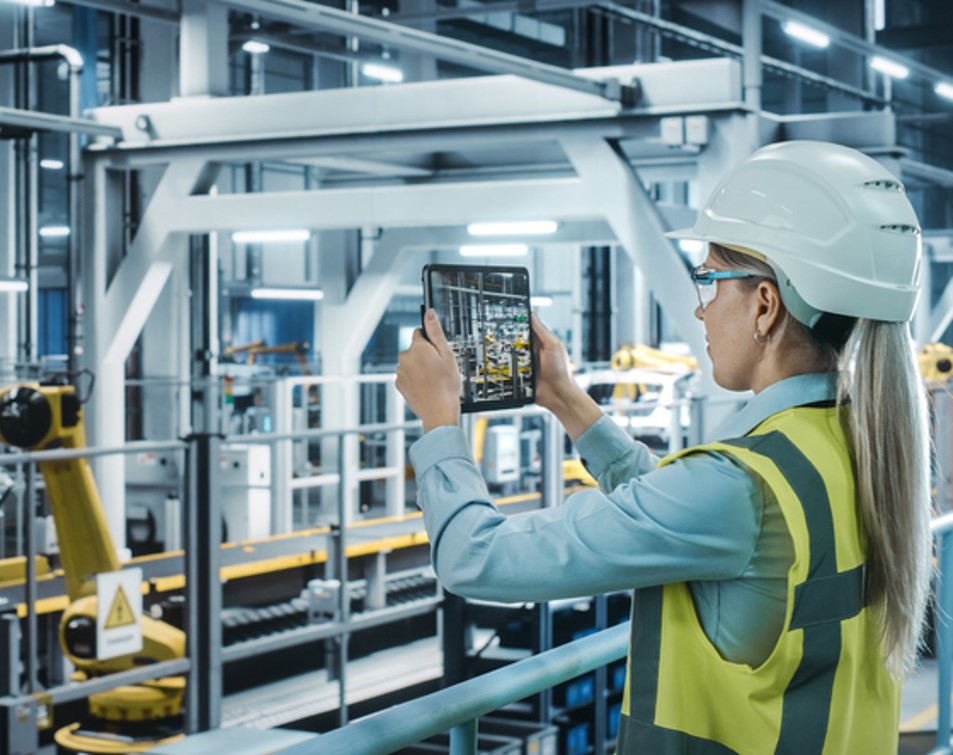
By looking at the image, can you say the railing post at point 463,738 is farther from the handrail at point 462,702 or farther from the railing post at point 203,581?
the railing post at point 203,581

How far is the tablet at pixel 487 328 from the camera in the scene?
5.69ft

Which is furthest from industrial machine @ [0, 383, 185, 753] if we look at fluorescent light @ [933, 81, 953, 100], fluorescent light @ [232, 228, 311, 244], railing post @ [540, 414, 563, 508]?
fluorescent light @ [933, 81, 953, 100]

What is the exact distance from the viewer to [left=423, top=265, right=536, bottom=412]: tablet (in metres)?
1.73

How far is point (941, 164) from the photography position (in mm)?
32375

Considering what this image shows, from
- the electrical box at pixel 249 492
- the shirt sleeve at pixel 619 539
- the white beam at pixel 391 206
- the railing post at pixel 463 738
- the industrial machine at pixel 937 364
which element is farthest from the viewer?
the industrial machine at pixel 937 364

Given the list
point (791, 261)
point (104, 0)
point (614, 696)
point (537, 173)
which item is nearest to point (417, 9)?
point (537, 173)

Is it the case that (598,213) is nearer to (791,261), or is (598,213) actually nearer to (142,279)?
(142,279)

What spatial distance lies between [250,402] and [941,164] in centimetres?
2246

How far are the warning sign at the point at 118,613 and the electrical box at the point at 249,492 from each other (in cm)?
448

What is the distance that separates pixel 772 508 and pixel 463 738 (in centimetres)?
71

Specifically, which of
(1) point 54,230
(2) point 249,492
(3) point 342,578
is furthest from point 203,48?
(1) point 54,230

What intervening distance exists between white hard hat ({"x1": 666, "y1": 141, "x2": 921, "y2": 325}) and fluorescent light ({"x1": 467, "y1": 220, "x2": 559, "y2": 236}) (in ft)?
Result: 29.6

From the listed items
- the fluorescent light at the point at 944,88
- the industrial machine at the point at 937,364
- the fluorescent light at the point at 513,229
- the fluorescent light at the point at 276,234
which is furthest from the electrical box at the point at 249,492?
the fluorescent light at the point at 944,88

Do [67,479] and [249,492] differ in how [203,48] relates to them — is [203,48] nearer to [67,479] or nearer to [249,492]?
[249,492]
